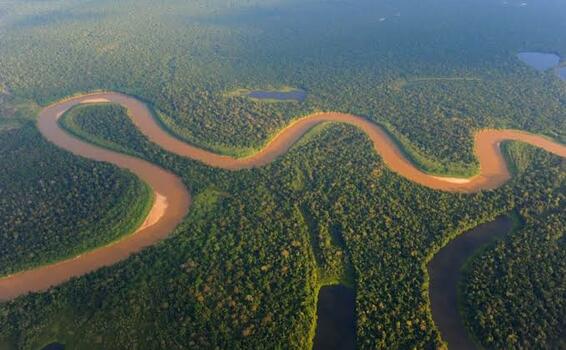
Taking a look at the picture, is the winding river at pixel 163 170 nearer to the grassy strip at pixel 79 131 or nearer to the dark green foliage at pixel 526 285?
the grassy strip at pixel 79 131

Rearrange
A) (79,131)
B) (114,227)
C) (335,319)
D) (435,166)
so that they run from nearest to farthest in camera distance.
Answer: (335,319) < (114,227) < (435,166) < (79,131)

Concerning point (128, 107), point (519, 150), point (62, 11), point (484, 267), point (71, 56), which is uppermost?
point (62, 11)

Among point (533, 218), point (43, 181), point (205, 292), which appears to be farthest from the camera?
point (43, 181)

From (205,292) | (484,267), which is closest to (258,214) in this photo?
(205,292)

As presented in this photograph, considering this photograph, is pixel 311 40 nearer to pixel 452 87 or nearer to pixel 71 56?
pixel 452 87

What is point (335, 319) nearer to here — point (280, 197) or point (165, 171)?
point (280, 197)

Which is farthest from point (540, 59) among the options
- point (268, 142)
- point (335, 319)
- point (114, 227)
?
point (114, 227)
